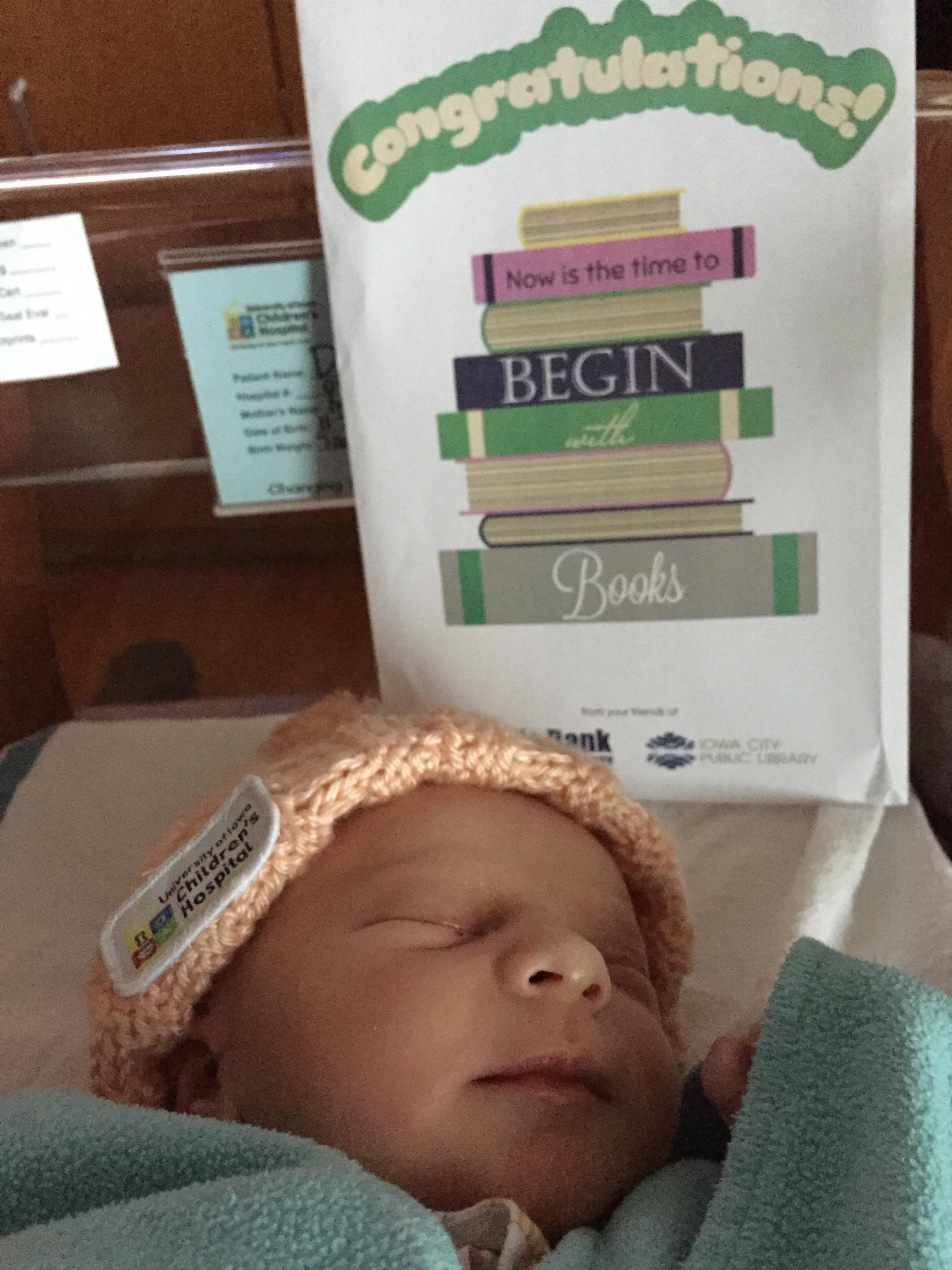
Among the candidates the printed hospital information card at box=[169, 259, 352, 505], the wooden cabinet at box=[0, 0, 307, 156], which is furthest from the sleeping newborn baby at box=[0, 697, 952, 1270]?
the wooden cabinet at box=[0, 0, 307, 156]

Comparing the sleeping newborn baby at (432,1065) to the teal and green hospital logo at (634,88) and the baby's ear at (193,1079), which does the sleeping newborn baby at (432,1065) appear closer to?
the baby's ear at (193,1079)

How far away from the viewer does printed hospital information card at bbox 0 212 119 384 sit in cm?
86

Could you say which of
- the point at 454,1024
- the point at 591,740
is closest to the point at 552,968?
the point at 454,1024

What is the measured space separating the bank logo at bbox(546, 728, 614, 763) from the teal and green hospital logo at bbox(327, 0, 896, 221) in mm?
412

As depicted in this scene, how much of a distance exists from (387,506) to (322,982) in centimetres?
37

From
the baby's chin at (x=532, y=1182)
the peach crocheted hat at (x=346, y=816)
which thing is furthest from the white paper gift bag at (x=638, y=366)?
the baby's chin at (x=532, y=1182)

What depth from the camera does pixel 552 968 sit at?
1.94 feet

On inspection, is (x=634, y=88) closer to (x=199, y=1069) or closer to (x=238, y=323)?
(x=238, y=323)

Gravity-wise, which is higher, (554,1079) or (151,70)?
(151,70)

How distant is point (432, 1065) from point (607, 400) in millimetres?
455

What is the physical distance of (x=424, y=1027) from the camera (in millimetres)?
583

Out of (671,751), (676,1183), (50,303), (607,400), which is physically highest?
(50,303)

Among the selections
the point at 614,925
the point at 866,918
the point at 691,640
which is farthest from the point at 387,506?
the point at 866,918

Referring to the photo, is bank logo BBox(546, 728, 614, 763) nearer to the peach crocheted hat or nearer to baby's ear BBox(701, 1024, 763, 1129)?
the peach crocheted hat
